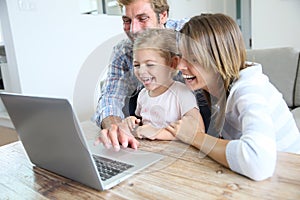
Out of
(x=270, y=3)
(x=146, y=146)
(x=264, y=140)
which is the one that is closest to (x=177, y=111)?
(x=146, y=146)

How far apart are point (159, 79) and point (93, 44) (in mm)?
2005

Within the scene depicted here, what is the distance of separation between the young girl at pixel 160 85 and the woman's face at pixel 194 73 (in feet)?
0.16

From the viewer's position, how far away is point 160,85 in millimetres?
1003

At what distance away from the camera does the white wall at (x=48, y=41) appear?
7.44ft

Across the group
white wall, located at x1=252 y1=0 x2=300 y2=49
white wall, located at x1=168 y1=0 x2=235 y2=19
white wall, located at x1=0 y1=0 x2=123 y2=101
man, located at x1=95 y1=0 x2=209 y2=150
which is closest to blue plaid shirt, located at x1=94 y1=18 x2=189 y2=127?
man, located at x1=95 y1=0 x2=209 y2=150

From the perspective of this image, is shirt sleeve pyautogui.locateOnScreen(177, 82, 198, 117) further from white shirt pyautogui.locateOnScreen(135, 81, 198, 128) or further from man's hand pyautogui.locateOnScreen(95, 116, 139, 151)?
man's hand pyautogui.locateOnScreen(95, 116, 139, 151)

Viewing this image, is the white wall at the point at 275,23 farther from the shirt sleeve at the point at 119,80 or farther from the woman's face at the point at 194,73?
the woman's face at the point at 194,73

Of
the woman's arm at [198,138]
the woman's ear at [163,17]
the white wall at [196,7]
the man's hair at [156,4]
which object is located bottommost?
the woman's arm at [198,138]

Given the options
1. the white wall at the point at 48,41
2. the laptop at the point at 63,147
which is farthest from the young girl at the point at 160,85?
the white wall at the point at 48,41

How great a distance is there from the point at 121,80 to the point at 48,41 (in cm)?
151

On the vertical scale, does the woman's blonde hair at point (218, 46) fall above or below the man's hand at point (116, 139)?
above

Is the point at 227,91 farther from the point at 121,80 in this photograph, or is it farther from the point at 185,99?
the point at 121,80

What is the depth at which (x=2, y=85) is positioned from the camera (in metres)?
2.93

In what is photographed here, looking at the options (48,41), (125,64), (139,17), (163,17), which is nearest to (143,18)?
(139,17)
